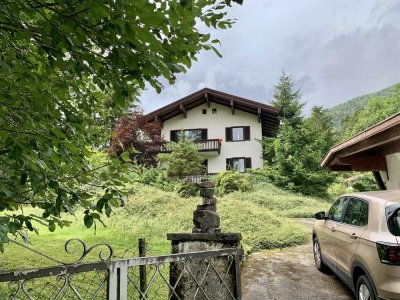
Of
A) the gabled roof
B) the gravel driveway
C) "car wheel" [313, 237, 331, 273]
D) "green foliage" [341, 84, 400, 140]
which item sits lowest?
the gravel driveway

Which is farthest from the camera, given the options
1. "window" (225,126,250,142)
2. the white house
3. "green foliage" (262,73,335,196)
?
"window" (225,126,250,142)

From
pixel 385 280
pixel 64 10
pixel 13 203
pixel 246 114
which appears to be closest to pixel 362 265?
pixel 385 280

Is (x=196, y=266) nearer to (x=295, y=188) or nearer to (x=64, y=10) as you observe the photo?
(x=64, y=10)

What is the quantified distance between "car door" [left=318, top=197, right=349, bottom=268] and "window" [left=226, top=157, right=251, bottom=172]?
787 inches

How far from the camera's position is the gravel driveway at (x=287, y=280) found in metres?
5.66

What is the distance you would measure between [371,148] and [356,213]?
266 cm

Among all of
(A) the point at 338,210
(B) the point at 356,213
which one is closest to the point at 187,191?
(A) the point at 338,210

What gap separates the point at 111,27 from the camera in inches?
62.8

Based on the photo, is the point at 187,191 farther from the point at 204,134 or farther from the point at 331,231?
the point at 331,231

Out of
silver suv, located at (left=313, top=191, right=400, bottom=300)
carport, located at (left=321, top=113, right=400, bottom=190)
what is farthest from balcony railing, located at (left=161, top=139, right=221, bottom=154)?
silver suv, located at (left=313, top=191, right=400, bottom=300)

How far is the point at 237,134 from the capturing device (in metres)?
27.2

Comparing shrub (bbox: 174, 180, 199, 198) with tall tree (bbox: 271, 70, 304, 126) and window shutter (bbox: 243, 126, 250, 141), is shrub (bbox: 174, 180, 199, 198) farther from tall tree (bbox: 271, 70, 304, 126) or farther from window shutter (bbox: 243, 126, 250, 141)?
tall tree (bbox: 271, 70, 304, 126)

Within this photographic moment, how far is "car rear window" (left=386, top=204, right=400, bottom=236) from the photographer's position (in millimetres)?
3682

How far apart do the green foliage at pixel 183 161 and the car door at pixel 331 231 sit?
49.9 feet
